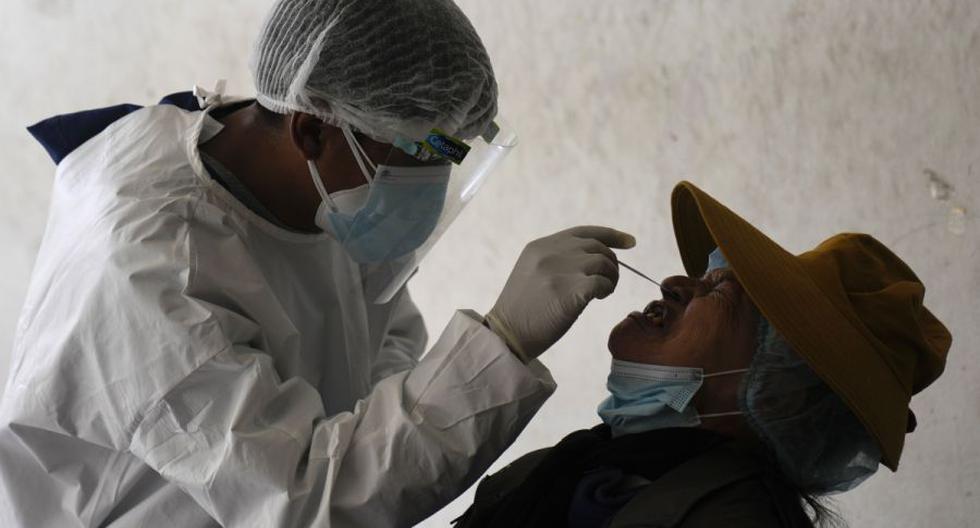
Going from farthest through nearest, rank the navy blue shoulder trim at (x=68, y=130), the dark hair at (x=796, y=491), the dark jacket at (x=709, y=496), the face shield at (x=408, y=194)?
the navy blue shoulder trim at (x=68, y=130) < the face shield at (x=408, y=194) < the dark hair at (x=796, y=491) < the dark jacket at (x=709, y=496)

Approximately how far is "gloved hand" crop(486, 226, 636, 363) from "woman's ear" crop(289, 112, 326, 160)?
0.35 meters

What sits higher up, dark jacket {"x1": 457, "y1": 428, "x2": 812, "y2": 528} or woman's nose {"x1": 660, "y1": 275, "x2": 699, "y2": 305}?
woman's nose {"x1": 660, "y1": 275, "x2": 699, "y2": 305}

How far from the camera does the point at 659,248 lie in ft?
7.53

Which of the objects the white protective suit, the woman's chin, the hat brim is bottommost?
the white protective suit

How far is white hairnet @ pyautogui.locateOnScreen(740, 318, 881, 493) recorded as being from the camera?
1.41m

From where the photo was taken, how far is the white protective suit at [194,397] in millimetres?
1368

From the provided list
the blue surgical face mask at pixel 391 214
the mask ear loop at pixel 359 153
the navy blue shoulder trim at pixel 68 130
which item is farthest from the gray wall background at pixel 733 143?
the navy blue shoulder trim at pixel 68 130

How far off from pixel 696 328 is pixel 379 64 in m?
0.59

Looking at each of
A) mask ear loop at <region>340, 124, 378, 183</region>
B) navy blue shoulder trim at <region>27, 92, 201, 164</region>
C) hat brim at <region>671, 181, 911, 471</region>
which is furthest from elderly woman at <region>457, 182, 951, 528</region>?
navy blue shoulder trim at <region>27, 92, 201, 164</region>

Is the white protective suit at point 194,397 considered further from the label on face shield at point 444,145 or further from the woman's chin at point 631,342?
the label on face shield at point 444,145

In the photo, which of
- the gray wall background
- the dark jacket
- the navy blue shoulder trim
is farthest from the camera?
the gray wall background

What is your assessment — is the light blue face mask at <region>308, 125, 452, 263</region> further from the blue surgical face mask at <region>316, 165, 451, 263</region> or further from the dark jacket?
the dark jacket

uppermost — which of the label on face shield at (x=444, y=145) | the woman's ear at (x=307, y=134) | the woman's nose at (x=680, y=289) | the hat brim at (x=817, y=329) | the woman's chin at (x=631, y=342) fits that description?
the hat brim at (x=817, y=329)

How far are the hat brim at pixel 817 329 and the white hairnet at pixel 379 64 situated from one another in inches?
15.3
